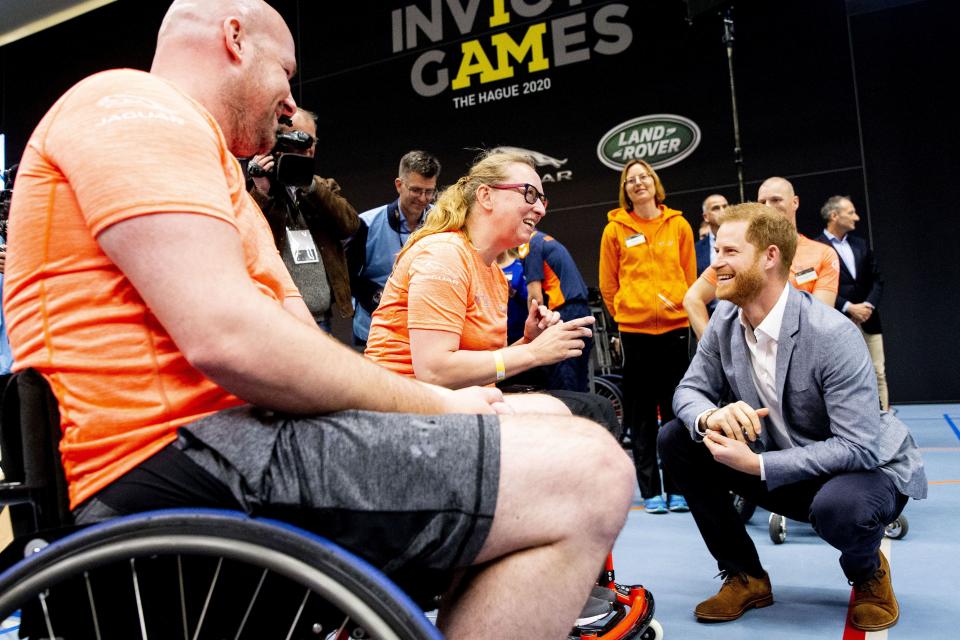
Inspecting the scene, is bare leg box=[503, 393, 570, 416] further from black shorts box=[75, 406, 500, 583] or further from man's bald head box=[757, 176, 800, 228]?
man's bald head box=[757, 176, 800, 228]

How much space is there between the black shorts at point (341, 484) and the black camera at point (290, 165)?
1.70 m

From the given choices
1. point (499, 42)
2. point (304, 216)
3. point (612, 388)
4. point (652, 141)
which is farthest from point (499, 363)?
point (499, 42)

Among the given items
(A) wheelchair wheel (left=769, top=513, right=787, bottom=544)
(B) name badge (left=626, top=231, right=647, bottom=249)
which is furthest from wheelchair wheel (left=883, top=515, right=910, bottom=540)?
(B) name badge (left=626, top=231, right=647, bottom=249)

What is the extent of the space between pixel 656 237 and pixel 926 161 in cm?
374

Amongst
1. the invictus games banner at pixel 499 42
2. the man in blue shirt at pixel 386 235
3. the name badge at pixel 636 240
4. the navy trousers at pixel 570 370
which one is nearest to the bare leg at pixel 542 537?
the navy trousers at pixel 570 370

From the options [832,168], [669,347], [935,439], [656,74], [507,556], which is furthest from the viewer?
[656,74]

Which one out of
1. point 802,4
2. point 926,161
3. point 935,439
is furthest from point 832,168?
point 935,439

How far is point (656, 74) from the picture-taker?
6598 millimetres

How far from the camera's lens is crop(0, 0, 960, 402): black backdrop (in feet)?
20.2

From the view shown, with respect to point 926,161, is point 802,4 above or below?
above

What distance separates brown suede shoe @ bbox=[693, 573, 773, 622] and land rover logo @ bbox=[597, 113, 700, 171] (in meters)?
4.89

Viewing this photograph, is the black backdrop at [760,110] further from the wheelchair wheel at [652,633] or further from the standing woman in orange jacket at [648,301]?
the wheelchair wheel at [652,633]

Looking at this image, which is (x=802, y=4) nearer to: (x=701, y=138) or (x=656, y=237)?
(x=701, y=138)

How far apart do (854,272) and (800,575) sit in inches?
125
